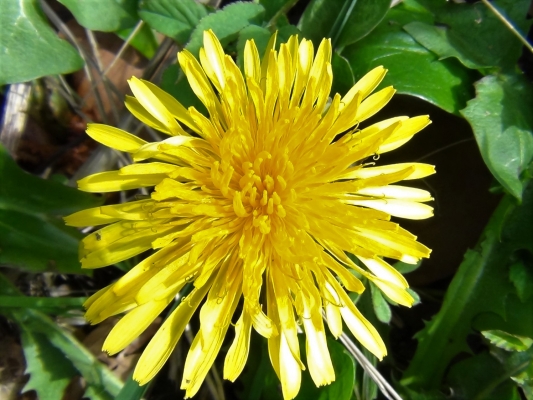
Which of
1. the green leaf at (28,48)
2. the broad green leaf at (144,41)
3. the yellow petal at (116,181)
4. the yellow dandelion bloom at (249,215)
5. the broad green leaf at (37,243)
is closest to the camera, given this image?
the yellow dandelion bloom at (249,215)

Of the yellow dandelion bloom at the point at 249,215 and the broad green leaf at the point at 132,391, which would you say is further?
the broad green leaf at the point at 132,391

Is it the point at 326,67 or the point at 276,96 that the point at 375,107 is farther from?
the point at 276,96

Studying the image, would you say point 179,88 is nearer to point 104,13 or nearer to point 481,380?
point 104,13

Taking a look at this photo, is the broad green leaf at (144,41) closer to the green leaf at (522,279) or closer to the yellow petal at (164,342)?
the yellow petal at (164,342)

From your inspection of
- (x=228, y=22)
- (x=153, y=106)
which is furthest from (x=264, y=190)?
(x=228, y=22)

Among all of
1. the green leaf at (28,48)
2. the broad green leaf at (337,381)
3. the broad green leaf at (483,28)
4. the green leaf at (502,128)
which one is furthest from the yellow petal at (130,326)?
the broad green leaf at (483,28)
